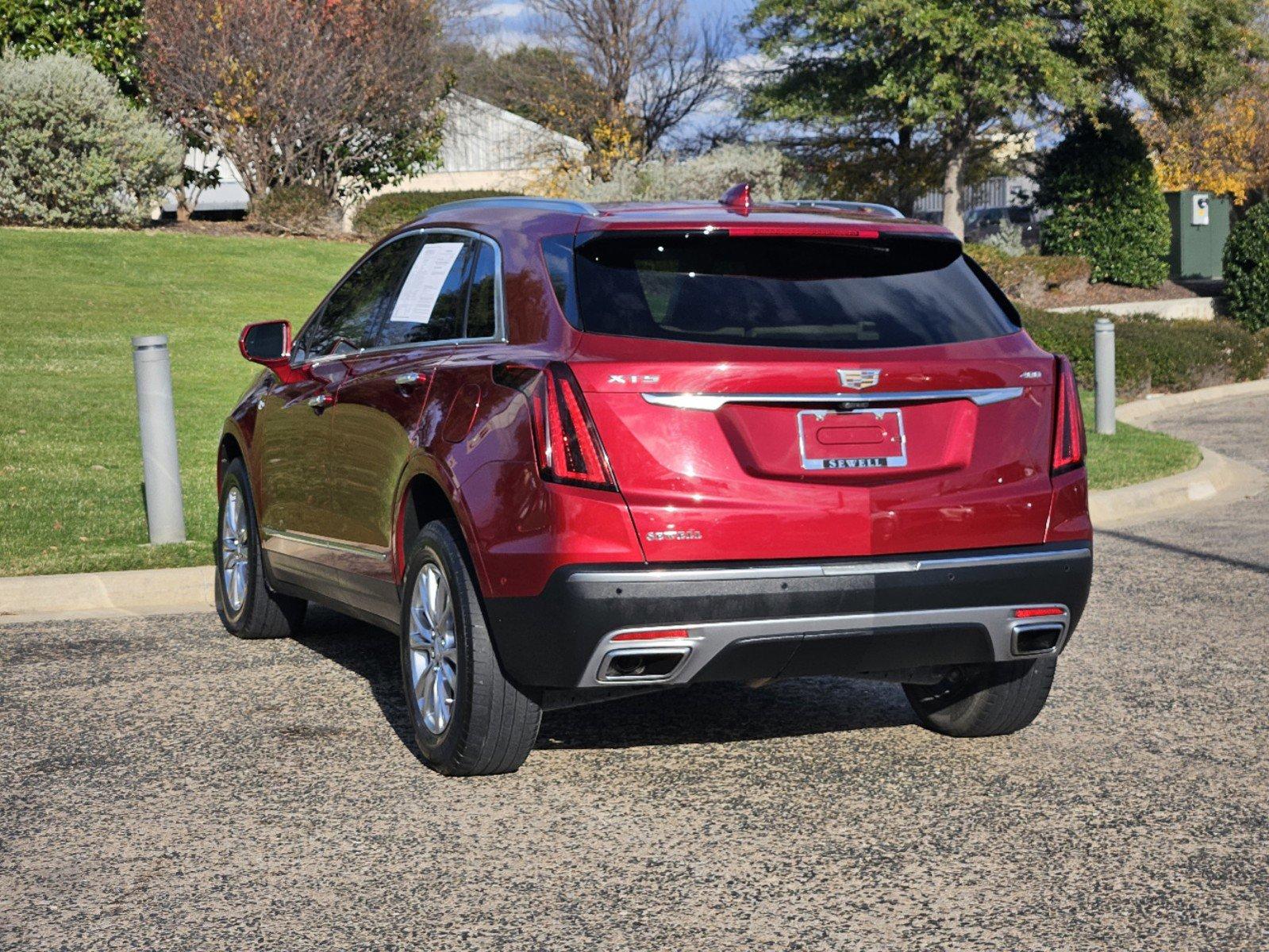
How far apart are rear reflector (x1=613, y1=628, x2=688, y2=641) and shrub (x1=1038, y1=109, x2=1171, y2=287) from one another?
3234cm

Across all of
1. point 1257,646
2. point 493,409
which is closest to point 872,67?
point 1257,646

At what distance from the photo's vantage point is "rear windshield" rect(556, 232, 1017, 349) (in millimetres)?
4816

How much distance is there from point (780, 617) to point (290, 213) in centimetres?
2469

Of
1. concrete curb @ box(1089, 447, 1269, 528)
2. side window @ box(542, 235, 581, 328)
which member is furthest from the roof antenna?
concrete curb @ box(1089, 447, 1269, 528)

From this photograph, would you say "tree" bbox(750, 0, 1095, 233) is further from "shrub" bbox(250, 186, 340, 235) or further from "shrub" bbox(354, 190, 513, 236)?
"shrub" bbox(250, 186, 340, 235)

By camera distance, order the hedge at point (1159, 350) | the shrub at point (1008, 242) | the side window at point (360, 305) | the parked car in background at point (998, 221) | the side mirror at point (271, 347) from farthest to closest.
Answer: the parked car in background at point (998, 221), the shrub at point (1008, 242), the hedge at point (1159, 350), the side mirror at point (271, 347), the side window at point (360, 305)

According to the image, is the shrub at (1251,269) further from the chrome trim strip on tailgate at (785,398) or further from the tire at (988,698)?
the chrome trim strip on tailgate at (785,398)

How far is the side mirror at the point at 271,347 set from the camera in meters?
6.85

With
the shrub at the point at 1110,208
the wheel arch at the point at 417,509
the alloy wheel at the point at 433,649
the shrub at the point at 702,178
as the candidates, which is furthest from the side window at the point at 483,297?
the shrub at the point at 1110,208

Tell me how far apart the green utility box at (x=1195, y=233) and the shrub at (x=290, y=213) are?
21.1 m

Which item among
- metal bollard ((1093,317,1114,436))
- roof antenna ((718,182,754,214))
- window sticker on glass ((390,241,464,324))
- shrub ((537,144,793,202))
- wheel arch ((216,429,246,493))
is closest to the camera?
roof antenna ((718,182,754,214))

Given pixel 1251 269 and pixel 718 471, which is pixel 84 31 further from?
pixel 718 471

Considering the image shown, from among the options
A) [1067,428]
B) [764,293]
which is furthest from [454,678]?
[1067,428]

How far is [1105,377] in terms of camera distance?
14906 millimetres
